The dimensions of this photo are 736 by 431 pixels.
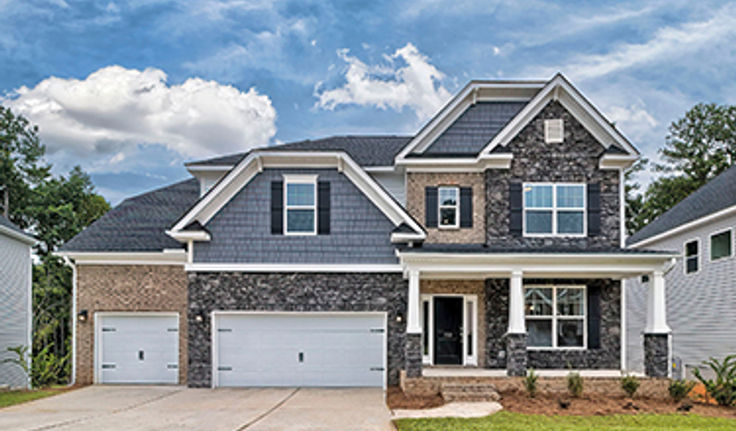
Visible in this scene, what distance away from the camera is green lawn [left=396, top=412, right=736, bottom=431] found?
10781 mm

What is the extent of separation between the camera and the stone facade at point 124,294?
17484 millimetres

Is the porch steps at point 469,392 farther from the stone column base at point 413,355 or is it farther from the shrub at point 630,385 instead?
the shrub at point 630,385

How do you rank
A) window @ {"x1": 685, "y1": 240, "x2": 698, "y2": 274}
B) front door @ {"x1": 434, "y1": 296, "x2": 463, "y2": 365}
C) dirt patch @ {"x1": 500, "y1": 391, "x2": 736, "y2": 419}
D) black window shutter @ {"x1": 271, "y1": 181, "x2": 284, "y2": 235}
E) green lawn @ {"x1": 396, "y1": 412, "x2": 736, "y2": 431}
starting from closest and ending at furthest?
green lawn @ {"x1": 396, "y1": 412, "x2": 736, "y2": 431}, dirt patch @ {"x1": 500, "y1": 391, "x2": 736, "y2": 419}, black window shutter @ {"x1": 271, "y1": 181, "x2": 284, "y2": 235}, front door @ {"x1": 434, "y1": 296, "x2": 463, "y2": 365}, window @ {"x1": 685, "y1": 240, "x2": 698, "y2": 274}

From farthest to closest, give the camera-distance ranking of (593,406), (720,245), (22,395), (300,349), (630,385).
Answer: (720,245) < (300,349) < (22,395) < (630,385) < (593,406)

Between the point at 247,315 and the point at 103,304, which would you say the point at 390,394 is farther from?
the point at 103,304

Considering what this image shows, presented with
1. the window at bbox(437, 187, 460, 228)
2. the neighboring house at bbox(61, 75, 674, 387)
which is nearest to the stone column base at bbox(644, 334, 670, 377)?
the neighboring house at bbox(61, 75, 674, 387)

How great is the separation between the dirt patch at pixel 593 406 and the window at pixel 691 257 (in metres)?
7.16

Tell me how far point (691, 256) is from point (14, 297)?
21410 mm

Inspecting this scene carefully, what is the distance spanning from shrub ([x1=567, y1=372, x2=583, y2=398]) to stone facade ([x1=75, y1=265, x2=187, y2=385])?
9750 mm

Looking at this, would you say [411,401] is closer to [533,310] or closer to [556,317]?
[533,310]

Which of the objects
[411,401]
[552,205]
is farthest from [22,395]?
[552,205]

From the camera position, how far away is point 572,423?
11.4 metres

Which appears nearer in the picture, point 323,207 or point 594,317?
point 323,207

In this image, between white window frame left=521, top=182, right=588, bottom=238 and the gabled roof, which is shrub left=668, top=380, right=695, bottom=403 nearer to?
white window frame left=521, top=182, right=588, bottom=238
